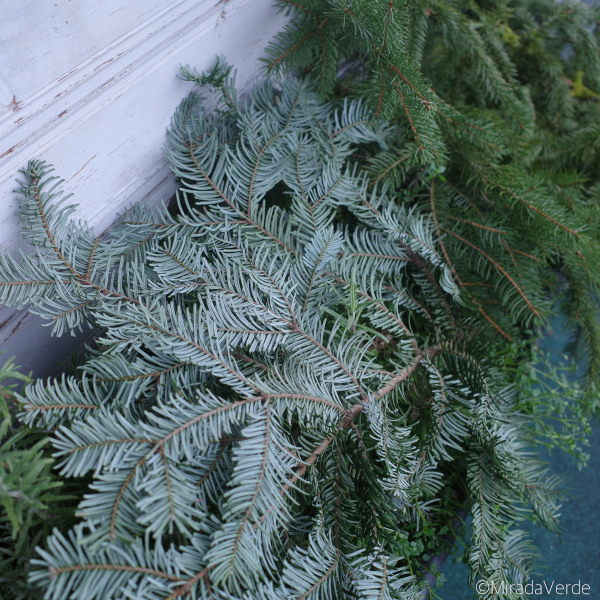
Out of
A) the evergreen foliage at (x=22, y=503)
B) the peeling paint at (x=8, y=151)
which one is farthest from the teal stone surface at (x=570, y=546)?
the peeling paint at (x=8, y=151)

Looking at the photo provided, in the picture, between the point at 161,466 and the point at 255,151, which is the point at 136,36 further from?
the point at 161,466

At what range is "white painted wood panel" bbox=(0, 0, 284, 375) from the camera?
1.45 feet

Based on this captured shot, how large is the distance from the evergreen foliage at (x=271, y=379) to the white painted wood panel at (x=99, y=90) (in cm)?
3

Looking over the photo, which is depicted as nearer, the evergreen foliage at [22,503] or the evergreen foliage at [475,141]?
the evergreen foliage at [22,503]

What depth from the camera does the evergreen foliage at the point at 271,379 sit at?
0.36m

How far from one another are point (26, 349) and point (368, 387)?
400mm

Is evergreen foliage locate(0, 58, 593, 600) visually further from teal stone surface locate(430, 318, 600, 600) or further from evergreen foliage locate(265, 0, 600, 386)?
teal stone surface locate(430, 318, 600, 600)

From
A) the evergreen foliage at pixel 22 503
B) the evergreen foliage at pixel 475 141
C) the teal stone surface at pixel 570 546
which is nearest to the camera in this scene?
the evergreen foliage at pixel 22 503

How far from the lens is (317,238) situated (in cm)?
50

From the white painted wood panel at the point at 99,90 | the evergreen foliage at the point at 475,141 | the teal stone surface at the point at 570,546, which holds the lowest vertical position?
the teal stone surface at the point at 570,546

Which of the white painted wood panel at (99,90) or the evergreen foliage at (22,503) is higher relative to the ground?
the white painted wood panel at (99,90)

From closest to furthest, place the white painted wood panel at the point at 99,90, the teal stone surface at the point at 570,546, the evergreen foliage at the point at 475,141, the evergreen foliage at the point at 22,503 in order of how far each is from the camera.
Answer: the evergreen foliage at the point at 22,503
the white painted wood panel at the point at 99,90
the evergreen foliage at the point at 475,141
the teal stone surface at the point at 570,546

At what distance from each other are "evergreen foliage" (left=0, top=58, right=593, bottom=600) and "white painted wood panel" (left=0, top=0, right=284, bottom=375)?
0.03 meters

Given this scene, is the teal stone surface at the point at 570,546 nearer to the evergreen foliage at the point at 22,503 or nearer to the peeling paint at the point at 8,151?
the evergreen foliage at the point at 22,503
